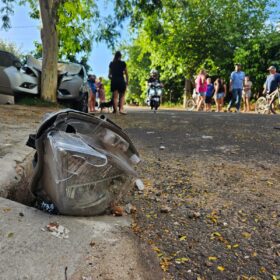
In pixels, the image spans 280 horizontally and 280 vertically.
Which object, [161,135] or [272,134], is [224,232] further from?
[272,134]

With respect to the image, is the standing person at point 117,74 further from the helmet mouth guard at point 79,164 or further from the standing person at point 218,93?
the standing person at point 218,93

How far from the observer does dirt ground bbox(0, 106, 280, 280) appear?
2.09m

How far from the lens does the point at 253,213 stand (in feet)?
8.85

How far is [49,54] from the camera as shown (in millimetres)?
9797

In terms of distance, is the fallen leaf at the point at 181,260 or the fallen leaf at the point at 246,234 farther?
the fallen leaf at the point at 246,234

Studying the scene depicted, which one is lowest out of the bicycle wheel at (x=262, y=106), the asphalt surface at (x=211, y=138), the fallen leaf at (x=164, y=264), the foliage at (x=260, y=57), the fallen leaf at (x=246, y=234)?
the bicycle wheel at (x=262, y=106)

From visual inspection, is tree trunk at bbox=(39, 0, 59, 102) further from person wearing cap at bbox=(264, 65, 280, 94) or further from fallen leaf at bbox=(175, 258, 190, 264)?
fallen leaf at bbox=(175, 258, 190, 264)

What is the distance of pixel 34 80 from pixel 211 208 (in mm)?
8074

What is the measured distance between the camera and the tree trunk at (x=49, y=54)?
9.73 metres

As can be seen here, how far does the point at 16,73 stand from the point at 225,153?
6188mm

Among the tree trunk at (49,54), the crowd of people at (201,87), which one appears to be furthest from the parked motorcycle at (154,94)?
the tree trunk at (49,54)

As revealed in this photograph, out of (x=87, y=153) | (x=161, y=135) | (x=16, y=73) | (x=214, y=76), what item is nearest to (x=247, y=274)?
Answer: (x=87, y=153)

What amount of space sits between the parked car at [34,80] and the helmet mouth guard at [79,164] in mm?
7021

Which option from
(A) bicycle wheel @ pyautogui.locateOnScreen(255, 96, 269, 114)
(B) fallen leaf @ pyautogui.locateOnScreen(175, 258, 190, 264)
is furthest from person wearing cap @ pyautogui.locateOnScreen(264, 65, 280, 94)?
(B) fallen leaf @ pyautogui.locateOnScreen(175, 258, 190, 264)
